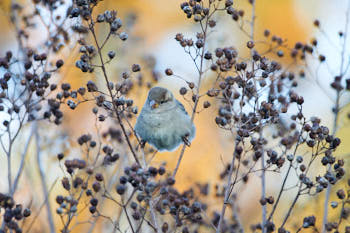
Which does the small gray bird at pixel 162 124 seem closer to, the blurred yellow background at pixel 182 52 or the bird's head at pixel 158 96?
the bird's head at pixel 158 96

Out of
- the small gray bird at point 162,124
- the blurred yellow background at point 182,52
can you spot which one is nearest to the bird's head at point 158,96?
the small gray bird at point 162,124

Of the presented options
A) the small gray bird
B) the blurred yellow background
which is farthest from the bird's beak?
the blurred yellow background

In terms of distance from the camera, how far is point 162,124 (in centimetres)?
424

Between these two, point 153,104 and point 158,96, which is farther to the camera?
point 158,96

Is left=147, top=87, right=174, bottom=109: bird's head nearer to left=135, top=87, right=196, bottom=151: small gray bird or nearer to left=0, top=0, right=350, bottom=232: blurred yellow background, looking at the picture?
left=135, top=87, right=196, bottom=151: small gray bird

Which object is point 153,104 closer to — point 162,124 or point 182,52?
point 162,124

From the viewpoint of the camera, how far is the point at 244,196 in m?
6.11

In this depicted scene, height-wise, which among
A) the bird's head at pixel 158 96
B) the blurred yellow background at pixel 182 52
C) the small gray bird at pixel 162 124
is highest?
the blurred yellow background at pixel 182 52

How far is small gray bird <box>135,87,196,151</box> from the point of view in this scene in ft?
13.9

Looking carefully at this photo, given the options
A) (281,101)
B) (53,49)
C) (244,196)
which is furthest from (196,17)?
(244,196)

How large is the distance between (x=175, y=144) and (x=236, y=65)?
5.64 feet

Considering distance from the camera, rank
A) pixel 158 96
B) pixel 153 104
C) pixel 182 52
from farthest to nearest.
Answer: pixel 182 52 → pixel 158 96 → pixel 153 104

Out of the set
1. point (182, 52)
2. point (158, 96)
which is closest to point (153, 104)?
point (158, 96)

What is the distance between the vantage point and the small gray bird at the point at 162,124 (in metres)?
4.25
